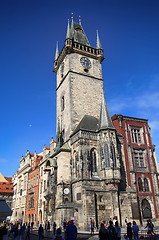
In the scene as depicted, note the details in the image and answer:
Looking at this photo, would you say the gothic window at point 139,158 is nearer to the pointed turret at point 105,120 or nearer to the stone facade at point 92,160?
the stone facade at point 92,160

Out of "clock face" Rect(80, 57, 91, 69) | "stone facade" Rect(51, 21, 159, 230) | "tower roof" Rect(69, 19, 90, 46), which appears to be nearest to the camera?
"stone facade" Rect(51, 21, 159, 230)

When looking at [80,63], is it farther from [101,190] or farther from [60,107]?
[101,190]

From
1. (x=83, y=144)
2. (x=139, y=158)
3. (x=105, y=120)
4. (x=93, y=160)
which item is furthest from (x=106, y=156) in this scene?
(x=139, y=158)

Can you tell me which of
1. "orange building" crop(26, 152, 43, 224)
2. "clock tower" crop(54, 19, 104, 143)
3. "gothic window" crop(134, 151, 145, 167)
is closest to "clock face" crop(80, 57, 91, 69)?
"clock tower" crop(54, 19, 104, 143)

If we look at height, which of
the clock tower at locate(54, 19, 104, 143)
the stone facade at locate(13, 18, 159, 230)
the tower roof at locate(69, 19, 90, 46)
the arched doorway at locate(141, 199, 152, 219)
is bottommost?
the arched doorway at locate(141, 199, 152, 219)

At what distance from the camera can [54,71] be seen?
41.6m

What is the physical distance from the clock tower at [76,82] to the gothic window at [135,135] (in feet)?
20.2


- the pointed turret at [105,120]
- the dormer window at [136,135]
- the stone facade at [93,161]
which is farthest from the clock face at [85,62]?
the dormer window at [136,135]

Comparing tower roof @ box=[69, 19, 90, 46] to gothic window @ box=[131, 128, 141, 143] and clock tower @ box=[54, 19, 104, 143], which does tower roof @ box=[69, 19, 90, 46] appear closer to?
clock tower @ box=[54, 19, 104, 143]

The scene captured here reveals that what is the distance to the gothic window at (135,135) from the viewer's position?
30041 mm

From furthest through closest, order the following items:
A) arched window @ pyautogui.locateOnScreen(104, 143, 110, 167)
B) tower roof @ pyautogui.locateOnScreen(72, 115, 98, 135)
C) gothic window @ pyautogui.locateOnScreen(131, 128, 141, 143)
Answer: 1. gothic window @ pyautogui.locateOnScreen(131, 128, 141, 143)
2. tower roof @ pyautogui.locateOnScreen(72, 115, 98, 135)
3. arched window @ pyautogui.locateOnScreen(104, 143, 110, 167)

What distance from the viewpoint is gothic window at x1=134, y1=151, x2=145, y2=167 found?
2859 cm

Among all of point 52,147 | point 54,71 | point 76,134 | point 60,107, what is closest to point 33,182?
point 52,147

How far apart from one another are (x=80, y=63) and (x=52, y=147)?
50.7 ft
